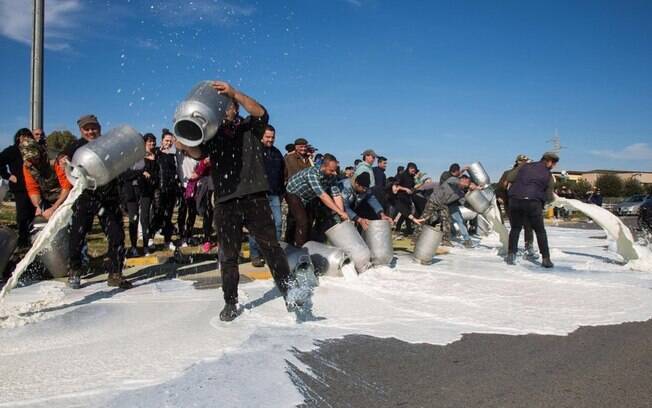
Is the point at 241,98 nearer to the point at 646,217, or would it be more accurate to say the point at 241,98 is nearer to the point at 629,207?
the point at 646,217

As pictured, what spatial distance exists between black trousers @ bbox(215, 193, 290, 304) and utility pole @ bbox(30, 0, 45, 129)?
231 inches

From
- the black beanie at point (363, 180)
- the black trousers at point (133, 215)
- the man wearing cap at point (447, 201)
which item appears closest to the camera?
the black trousers at point (133, 215)

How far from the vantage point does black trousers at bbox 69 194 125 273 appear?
5.18 meters

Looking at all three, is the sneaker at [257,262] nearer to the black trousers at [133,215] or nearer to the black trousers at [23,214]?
the black trousers at [133,215]

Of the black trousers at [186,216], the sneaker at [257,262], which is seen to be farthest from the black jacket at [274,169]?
the black trousers at [186,216]

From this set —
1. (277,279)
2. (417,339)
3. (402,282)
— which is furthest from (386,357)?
(402,282)

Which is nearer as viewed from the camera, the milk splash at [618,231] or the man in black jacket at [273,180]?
the man in black jacket at [273,180]

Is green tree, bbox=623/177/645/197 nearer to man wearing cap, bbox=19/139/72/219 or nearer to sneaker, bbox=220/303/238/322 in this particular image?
man wearing cap, bbox=19/139/72/219

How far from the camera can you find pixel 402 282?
597cm

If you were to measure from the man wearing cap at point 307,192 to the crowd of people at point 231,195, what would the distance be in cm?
1

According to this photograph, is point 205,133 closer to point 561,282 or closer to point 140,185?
point 140,185

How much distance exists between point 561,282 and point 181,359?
4.64 metres

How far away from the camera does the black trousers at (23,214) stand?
636 centimetres

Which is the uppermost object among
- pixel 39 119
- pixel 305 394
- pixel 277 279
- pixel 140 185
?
pixel 39 119
